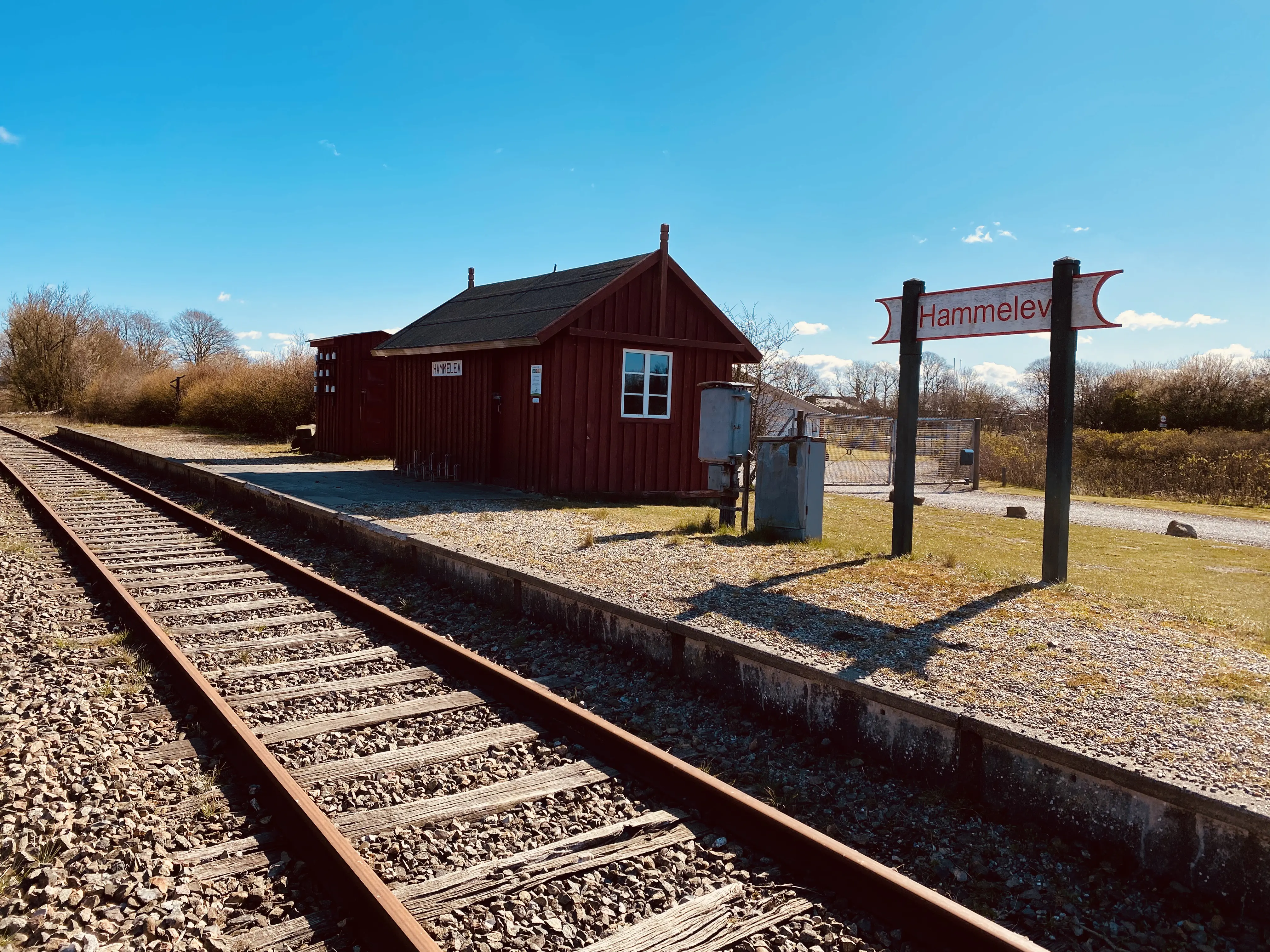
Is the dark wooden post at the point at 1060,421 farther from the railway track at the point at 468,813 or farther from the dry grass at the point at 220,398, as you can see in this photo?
the dry grass at the point at 220,398

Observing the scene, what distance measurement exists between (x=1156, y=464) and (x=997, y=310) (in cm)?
1839

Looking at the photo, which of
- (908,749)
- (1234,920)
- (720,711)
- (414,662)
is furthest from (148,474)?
(1234,920)

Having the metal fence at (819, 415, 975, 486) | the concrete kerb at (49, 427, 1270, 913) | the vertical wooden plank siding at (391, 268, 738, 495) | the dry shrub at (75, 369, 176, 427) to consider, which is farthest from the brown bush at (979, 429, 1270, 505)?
the dry shrub at (75, 369, 176, 427)

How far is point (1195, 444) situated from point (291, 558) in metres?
23.1

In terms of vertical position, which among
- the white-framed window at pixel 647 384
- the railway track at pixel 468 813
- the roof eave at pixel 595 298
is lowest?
the railway track at pixel 468 813

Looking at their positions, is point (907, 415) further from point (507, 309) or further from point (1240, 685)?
point (507, 309)

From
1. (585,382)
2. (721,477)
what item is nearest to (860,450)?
(585,382)

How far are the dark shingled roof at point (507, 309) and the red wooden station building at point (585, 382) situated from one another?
52 mm

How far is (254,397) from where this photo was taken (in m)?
31.2

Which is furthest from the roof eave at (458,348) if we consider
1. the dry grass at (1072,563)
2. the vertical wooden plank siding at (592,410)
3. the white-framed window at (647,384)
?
the dry grass at (1072,563)

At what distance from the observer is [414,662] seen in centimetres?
555

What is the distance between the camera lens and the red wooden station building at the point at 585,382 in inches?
551

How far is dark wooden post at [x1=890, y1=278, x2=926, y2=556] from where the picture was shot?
8648 mm

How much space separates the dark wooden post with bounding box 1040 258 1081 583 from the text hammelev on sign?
70 mm
